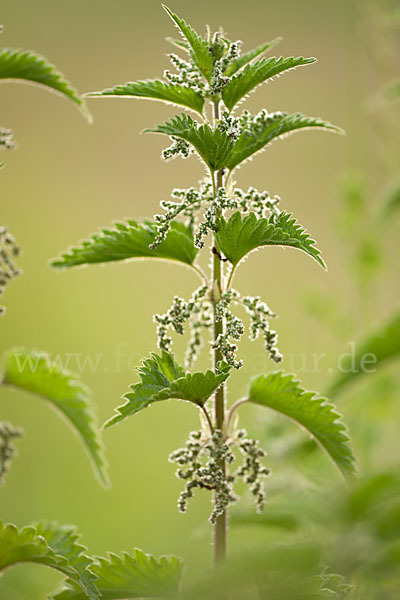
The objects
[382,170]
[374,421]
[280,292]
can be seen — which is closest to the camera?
[374,421]

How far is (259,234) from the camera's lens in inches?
36.8

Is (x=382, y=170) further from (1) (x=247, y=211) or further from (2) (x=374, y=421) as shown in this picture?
(1) (x=247, y=211)

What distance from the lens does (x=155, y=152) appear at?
3.55 metres

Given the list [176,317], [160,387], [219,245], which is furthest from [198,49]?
[160,387]

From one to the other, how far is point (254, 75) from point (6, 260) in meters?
0.50

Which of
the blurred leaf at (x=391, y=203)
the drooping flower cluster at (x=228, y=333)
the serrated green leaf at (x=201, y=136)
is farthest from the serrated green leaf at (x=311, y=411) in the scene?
the blurred leaf at (x=391, y=203)

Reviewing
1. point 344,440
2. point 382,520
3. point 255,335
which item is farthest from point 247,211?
point 382,520

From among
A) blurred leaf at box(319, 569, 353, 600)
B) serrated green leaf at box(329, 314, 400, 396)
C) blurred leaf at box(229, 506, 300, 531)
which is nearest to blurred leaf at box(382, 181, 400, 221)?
serrated green leaf at box(329, 314, 400, 396)

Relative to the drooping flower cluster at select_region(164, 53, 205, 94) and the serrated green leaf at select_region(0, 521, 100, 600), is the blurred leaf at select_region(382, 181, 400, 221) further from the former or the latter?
the serrated green leaf at select_region(0, 521, 100, 600)

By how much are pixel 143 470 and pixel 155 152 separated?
5.77ft

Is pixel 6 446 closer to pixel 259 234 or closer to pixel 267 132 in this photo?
pixel 259 234

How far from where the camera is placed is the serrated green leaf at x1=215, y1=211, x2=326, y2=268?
897 mm

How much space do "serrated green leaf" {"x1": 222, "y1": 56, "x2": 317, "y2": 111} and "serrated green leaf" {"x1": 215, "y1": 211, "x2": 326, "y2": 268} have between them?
195 millimetres

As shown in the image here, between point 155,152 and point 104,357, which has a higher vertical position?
point 155,152
